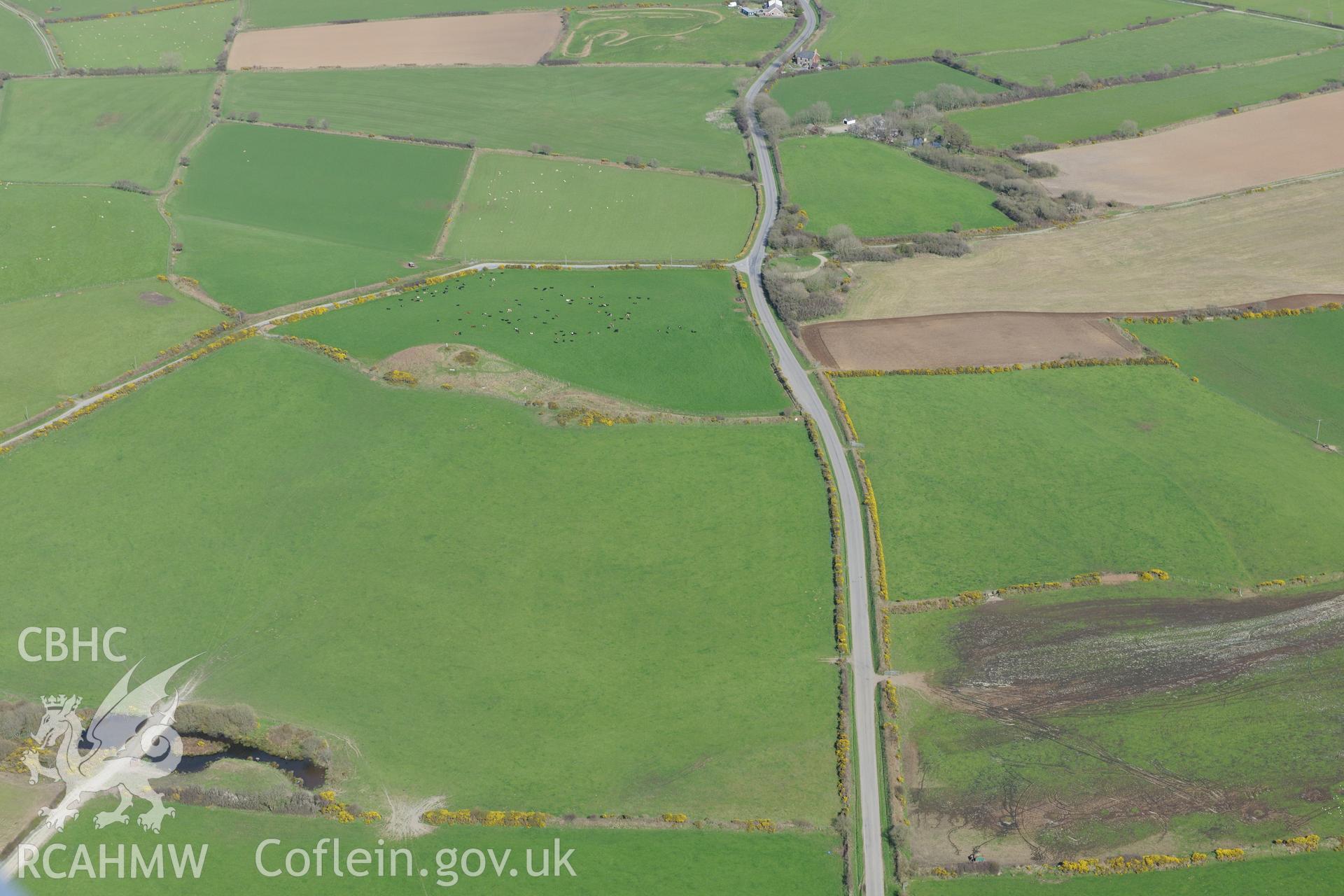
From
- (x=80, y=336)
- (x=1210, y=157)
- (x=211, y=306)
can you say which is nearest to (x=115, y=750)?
(x=80, y=336)

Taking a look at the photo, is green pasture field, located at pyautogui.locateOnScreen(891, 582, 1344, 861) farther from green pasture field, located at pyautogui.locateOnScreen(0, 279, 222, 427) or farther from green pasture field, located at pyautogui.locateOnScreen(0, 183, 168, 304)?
green pasture field, located at pyautogui.locateOnScreen(0, 183, 168, 304)

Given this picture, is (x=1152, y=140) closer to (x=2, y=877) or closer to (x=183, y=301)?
(x=183, y=301)

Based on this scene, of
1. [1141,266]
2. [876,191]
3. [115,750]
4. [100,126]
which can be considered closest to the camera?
[115,750]

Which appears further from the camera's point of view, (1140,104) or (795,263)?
(1140,104)

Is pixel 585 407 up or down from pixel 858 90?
down

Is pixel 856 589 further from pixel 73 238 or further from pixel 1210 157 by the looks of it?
pixel 1210 157

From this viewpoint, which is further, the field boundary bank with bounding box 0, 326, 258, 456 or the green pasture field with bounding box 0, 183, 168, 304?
the green pasture field with bounding box 0, 183, 168, 304

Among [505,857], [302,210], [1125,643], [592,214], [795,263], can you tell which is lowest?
[505,857]

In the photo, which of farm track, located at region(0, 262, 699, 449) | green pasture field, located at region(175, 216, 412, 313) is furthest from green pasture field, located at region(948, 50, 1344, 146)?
green pasture field, located at region(175, 216, 412, 313)
